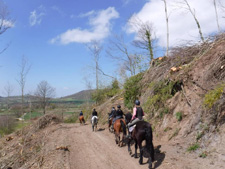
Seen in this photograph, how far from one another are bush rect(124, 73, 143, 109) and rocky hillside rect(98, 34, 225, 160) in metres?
3.59

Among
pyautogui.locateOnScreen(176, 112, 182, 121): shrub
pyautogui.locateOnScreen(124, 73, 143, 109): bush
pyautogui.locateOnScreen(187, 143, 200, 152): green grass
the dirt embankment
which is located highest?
pyautogui.locateOnScreen(124, 73, 143, 109): bush

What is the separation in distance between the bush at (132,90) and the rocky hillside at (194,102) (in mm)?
3590

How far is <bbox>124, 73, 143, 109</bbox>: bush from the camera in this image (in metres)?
17.2

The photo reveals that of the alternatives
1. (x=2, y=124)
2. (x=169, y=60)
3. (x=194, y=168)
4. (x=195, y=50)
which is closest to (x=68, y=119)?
(x=2, y=124)

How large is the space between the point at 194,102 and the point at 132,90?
28.4ft

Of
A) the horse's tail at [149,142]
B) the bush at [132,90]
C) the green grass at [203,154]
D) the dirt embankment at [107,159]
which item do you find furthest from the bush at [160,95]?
the bush at [132,90]

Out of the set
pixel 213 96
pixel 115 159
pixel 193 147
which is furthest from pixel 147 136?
pixel 213 96

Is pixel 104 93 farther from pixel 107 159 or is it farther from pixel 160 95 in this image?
pixel 107 159

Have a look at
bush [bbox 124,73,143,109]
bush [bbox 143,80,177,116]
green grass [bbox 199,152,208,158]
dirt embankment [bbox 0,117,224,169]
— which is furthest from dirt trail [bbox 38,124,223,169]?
bush [bbox 124,73,143,109]

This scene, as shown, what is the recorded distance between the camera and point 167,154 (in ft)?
25.1

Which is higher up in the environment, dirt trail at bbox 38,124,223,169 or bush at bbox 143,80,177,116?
bush at bbox 143,80,177,116

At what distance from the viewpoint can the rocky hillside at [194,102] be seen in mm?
7035

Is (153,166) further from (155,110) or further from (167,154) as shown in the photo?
(155,110)

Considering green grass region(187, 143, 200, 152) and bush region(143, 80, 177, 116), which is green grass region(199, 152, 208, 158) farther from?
bush region(143, 80, 177, 116)
